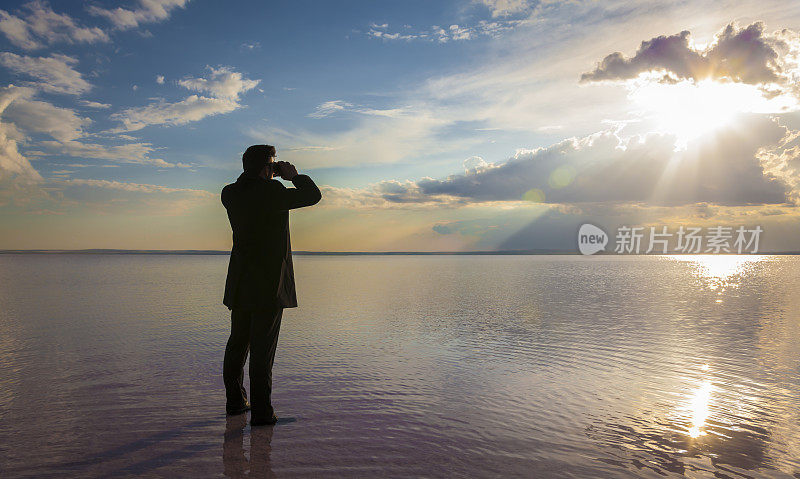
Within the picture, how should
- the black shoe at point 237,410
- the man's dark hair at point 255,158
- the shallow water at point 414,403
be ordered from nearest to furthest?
the shallow water at point 414,403 → the man's dark hair at point 255,158 → the black shoe at point 237,410

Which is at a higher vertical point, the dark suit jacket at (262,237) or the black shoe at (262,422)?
the dark suit jacket at (262,237)

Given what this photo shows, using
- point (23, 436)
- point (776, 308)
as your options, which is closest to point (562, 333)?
point (23, 436)

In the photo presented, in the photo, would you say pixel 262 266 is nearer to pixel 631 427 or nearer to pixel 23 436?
pixel 23 436

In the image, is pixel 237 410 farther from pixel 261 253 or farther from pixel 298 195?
pixel 298 195

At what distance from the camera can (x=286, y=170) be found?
5066 mm

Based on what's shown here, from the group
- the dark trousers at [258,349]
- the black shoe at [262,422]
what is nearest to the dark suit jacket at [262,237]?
the dark trousers at [258,349]

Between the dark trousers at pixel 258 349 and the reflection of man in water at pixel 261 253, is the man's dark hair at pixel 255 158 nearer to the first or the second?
the reflection of man in water at pixel 261 253

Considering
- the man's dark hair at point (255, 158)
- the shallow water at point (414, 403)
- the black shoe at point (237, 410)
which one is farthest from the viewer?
the black shoe at point (237, 410)

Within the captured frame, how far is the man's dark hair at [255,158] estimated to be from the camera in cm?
503

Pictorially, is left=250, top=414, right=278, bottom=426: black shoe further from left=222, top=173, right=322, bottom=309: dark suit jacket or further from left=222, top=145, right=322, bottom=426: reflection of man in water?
left=222, top=173, right=322, bottom=309: dark suit jacket

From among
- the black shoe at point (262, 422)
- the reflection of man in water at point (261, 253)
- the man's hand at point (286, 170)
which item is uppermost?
the man's hand at point (286, 170)

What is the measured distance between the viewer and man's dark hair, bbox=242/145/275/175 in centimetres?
503

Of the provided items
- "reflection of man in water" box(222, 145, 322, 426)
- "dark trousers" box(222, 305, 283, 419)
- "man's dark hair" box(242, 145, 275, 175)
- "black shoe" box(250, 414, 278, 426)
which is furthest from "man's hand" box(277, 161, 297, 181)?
"black shoe" box(250, 414, 278, 426)

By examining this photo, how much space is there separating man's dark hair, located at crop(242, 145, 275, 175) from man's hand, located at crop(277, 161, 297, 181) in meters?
0.15
